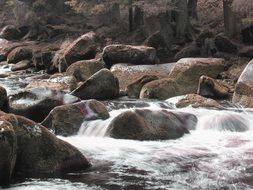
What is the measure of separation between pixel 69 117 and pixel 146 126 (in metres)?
2.38

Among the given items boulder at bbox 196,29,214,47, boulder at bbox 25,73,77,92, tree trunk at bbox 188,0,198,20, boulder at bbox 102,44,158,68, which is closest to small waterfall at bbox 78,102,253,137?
boulder at bbox 25,73,77,92

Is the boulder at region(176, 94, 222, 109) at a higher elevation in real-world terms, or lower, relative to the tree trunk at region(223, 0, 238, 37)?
lower

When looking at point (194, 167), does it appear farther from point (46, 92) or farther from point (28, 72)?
point (28, 72)

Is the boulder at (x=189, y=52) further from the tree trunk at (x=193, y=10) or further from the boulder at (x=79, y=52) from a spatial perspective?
the boulder at (x=79, y=52)

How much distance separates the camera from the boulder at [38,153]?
1001cm

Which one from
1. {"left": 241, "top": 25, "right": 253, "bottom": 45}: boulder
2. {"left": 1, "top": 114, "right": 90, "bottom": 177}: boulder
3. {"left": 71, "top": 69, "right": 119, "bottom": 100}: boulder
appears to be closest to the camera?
{"left": 1, "top": 114, "right": 90, "bottom": 177}: boulder

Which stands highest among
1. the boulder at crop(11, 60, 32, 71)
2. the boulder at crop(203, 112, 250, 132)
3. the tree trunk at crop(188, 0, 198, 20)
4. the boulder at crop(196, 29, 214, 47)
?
the tree trunk at crop(188, 0, 198, 20)

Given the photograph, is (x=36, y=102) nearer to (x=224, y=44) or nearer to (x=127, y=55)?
(x=127, y=55)

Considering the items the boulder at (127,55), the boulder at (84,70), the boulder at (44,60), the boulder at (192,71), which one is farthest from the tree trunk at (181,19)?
the boulder at (44,60)

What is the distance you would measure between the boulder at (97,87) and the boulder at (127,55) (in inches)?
213

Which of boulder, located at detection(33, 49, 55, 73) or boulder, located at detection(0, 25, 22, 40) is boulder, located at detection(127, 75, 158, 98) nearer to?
boulder, located at detection(33, 49, 55, 73)

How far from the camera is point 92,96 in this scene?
19547 mm

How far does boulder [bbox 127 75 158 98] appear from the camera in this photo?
67.9 feet

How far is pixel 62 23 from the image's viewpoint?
4438cm
